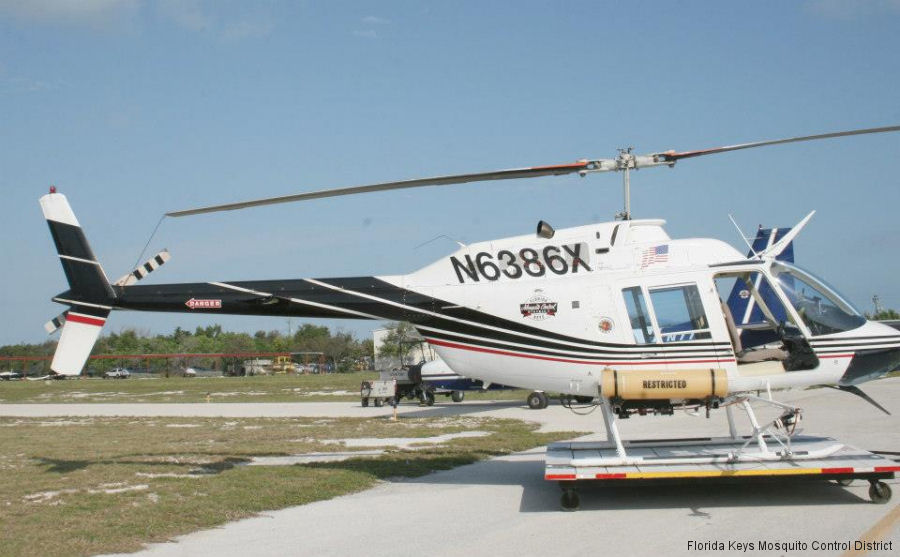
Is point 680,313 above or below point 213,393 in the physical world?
above

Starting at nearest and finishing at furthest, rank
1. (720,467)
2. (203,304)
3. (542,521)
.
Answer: (542,521) < (720,467) < (203,304)

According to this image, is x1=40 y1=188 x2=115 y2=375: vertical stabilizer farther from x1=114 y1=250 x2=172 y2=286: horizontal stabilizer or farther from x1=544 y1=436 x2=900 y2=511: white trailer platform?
x1=544 y1=436 x2=900 y2=511: white trailer platform

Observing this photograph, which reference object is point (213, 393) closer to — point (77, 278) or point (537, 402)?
point (537, 402)

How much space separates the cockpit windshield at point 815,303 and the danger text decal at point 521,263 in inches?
100

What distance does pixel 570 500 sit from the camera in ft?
29.9

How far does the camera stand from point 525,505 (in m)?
9.59

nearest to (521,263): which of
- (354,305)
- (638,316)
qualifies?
(638,316)

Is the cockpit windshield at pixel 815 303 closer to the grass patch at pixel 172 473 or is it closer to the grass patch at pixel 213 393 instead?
the grass patch at pixel 172 473

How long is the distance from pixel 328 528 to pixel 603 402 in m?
3.95

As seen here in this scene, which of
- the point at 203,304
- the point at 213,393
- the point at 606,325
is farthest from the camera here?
the point at 213,393

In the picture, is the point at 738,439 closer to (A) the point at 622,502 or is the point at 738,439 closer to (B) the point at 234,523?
(A) the point at 622,502

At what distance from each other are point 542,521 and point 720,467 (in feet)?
7.09

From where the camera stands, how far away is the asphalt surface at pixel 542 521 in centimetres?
744

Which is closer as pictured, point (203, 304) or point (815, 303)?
point (815, 303)
